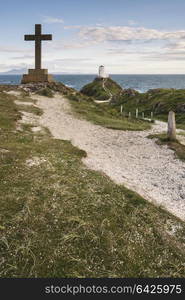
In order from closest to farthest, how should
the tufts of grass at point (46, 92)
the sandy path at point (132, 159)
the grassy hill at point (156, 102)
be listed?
1. the sandy path at point (132, 159)
2. the tufts of grass at point (46, 92)
3. the grassy hill at point (156, 102)

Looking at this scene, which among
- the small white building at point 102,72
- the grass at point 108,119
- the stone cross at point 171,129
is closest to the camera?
the stone cross at point 171,129

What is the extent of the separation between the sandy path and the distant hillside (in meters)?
49.6

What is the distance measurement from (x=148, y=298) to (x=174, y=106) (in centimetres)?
5108

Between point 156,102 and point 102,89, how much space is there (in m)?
30.1

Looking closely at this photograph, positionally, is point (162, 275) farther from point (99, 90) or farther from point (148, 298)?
point (99, 90)

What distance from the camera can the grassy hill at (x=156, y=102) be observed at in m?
53.0

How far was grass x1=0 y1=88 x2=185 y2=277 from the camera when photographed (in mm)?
8703

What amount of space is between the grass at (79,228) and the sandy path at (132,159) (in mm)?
1696

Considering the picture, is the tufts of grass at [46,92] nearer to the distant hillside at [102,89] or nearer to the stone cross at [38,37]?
the stone cross at [38,37]

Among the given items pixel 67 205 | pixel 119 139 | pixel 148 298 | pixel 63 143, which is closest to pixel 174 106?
pixel 119 139

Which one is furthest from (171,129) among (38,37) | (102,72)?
(102,72)

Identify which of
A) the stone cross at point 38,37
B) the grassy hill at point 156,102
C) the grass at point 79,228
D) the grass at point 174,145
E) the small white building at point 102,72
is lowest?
the grass at point 79,228

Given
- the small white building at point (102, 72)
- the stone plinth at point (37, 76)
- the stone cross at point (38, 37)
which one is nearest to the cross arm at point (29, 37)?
the stone cross at point (38, 37)

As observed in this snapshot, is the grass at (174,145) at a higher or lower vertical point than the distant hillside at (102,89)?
lower
